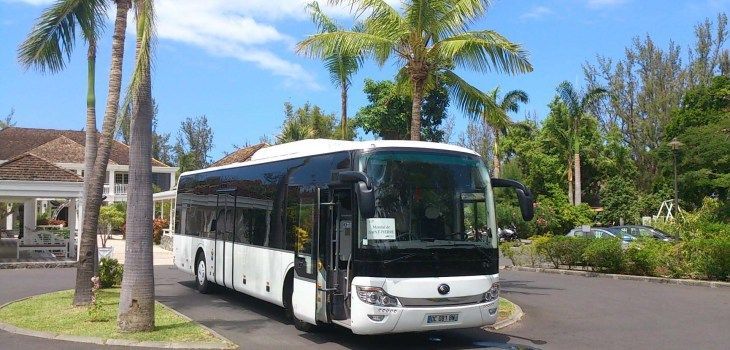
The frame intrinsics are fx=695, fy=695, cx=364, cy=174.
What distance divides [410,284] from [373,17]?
8.65 meters

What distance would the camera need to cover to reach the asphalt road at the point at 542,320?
10867 mm

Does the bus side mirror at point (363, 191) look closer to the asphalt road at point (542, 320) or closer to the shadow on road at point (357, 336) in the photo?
the asphalt road at point (542, 320)

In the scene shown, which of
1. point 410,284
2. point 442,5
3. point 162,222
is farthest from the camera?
point 162,222

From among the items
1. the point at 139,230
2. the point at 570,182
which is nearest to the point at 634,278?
the point at 139,230

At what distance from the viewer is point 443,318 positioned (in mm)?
9930

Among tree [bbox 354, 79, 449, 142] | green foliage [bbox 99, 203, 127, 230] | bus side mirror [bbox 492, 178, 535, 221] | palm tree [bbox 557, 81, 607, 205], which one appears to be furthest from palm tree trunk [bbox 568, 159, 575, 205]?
bus side mirror [bbox 492, 178, 535, 221]

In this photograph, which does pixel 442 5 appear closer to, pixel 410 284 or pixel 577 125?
pixel 410 284

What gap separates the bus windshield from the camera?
987 cm

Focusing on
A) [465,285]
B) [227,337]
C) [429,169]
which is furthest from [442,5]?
[227,337]

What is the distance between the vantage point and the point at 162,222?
42938 millimetres

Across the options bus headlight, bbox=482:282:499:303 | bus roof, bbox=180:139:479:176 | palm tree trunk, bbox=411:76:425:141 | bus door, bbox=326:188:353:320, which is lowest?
bus headlight, bbox=482:282:499:303

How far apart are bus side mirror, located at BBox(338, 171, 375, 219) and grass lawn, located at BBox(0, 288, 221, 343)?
3.21 metres

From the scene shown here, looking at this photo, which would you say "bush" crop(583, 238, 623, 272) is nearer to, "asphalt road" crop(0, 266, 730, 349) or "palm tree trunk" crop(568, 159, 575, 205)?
"asphalt road" crop(0, 266, 730, 349)

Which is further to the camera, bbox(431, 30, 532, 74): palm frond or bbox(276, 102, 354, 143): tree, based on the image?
bbox(276, 102, 354, 143): tree
